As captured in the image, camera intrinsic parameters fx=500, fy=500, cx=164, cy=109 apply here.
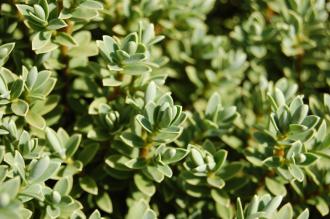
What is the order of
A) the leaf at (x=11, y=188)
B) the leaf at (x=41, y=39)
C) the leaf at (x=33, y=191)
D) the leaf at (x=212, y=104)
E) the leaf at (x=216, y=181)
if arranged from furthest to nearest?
the leaf at (x=212, y=104)
the leaf at (x=216, y=181)
the leaf at (x=41, y=39)
the leaf at (x=33, y=191)
the leaf at (x=11, y=188)

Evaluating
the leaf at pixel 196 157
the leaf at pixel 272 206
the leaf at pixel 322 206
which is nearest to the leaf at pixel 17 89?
the leaf at pixel 196 157

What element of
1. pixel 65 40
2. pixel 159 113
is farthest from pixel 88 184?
pixel 65 40

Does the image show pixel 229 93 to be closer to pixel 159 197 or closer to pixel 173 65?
pixel 173 65

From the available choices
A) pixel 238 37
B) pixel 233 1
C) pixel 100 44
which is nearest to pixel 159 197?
pixel 100 44

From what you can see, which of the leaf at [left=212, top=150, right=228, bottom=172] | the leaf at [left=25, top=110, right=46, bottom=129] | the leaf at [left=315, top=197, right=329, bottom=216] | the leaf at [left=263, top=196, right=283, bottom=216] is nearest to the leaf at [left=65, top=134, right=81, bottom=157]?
the leaf at [left=25, top=110, right=46, bottom=129]

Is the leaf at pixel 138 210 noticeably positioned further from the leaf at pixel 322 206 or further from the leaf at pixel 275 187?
the leaf at pixel 322 206

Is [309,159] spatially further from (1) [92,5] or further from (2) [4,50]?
(2) [4,50]

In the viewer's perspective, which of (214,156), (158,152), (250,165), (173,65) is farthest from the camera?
(173,65)
